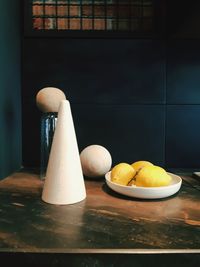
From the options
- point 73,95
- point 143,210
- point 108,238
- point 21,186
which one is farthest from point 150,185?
point 73,95

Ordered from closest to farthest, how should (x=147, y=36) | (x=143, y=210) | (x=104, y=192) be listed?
(x=143, y=210), (x=104, y=192), (x=147, y=36)

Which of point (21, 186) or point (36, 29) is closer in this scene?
point (21, 186)

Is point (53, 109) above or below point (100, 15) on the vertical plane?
below

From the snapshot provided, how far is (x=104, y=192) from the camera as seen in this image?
2.20ft

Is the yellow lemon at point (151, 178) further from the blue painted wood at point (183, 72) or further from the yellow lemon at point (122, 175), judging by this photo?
the blue painted wood at point (183, 72)

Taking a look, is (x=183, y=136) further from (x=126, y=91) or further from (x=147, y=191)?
(x=147, y=191)

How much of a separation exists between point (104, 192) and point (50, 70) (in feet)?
1.70

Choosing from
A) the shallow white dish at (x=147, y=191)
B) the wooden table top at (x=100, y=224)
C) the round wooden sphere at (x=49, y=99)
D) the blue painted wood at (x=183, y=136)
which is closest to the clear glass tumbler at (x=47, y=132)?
the round wooden sphere at (x=49, y=99)

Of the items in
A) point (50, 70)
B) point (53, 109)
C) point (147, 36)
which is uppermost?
point (147, 36)

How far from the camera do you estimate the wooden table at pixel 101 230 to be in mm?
370

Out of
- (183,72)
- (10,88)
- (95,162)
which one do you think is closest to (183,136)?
(183,72)

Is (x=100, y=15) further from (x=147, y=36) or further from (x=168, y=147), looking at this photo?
(x=168, y=147)

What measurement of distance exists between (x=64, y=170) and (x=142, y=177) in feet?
0.56
